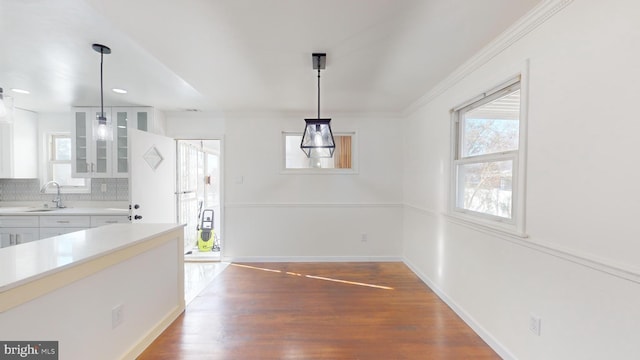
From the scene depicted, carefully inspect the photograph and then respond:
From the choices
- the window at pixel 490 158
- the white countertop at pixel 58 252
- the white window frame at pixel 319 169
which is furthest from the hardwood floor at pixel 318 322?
the white window frame at pixel 319 169

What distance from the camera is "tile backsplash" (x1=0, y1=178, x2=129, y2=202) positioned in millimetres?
4023

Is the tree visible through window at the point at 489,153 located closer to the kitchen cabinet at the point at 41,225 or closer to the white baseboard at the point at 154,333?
the white baseboard at the point at 154,333

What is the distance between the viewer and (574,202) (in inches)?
54.9

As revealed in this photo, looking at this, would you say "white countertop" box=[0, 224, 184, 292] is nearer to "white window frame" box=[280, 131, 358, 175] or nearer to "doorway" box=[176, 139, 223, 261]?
"doorway" box=[176, 139, 223, 261]

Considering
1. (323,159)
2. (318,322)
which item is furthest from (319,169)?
(318,322)

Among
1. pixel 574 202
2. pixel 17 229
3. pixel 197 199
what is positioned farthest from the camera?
pixel 197 199

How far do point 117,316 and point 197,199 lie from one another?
12.4 ft

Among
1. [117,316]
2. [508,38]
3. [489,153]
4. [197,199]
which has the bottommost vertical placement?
[117,316]

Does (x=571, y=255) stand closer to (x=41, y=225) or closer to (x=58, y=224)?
(x=58, y=224)

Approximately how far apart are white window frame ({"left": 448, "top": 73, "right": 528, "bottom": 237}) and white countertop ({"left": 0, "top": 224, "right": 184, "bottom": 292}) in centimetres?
275

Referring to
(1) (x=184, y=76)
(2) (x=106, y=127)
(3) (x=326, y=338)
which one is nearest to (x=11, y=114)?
(2) (x=106, y=127)

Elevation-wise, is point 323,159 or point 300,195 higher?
point 323,159

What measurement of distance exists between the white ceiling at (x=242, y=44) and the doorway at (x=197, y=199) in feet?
5.38

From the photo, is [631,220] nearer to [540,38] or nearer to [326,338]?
[540,38]
